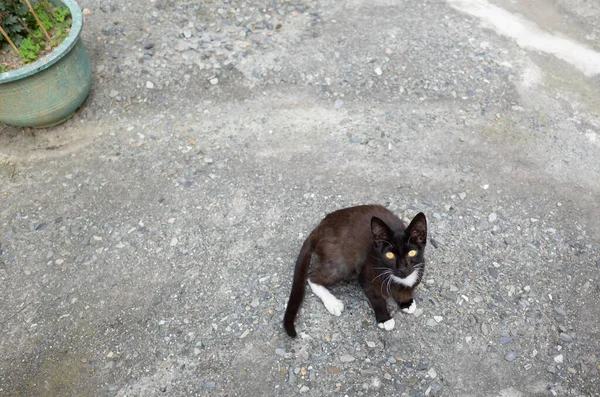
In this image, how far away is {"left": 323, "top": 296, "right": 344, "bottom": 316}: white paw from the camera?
3.46 metres

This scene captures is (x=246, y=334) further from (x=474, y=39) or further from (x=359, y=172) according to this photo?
(x=474, y=39)

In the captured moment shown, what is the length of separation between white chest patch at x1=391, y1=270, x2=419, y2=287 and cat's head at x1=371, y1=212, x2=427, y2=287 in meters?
0.06

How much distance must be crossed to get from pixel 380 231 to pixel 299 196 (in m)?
1.34

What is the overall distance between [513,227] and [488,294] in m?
0.69

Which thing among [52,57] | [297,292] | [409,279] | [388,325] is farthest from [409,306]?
[52,57]

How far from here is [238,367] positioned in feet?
10.8

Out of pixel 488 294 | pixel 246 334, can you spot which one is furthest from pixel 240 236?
pixel 488 294

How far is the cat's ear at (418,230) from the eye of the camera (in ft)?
9.70

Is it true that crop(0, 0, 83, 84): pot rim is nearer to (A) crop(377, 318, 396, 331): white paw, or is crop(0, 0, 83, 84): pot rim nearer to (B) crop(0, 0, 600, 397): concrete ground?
(B) crop(0, 0, 600, 397): concrete ground

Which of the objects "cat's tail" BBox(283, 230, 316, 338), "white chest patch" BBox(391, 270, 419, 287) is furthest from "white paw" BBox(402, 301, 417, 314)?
"cat's tail" BBox(283, 230, 316, 338)

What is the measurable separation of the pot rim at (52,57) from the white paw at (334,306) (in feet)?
10.2

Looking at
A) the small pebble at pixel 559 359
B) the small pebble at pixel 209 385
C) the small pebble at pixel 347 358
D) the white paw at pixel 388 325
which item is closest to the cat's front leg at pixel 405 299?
the white paw at pixel 388 325

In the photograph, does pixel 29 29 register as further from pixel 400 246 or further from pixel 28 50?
pixel 400 246

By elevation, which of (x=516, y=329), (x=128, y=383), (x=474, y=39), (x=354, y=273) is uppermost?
(x=474, y=39)
